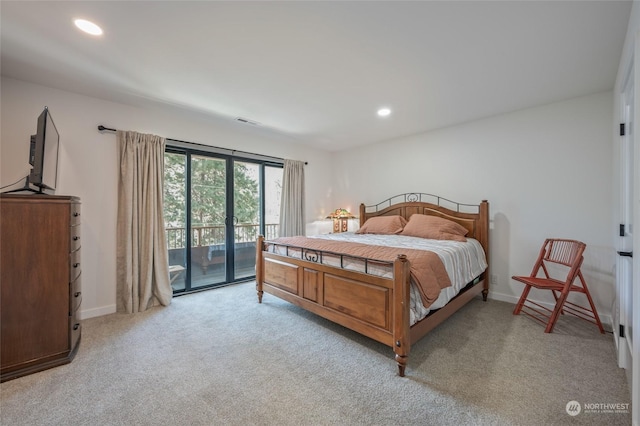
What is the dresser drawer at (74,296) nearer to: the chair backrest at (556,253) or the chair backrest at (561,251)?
the chair backrest at (556,253)

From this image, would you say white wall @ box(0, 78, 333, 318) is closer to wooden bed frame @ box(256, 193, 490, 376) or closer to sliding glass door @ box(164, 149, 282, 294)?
sliding glass door @ box(164, 149, 282, 294)

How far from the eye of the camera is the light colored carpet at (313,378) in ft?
5.09

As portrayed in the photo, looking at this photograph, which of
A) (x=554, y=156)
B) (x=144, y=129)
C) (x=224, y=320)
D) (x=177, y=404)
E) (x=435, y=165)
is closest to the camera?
(x=177, y=404)

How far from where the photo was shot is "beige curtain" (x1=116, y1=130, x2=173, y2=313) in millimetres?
3109

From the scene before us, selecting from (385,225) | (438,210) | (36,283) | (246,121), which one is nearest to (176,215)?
(246,121)

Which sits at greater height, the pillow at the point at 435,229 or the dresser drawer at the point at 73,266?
the pillow at the point at 435,229

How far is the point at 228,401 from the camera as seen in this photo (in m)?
1.67

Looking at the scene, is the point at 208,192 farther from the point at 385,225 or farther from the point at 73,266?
the point at 385,225

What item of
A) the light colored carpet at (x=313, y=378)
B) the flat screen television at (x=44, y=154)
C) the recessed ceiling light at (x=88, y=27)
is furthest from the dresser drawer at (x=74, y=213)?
the recessed ceiling light at (x=88, y=27)

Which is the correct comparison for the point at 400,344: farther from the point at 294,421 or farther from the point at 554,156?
the point at 554,156

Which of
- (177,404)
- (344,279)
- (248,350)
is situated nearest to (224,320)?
(248,350)

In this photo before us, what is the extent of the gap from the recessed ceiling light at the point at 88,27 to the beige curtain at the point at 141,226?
4.72ft

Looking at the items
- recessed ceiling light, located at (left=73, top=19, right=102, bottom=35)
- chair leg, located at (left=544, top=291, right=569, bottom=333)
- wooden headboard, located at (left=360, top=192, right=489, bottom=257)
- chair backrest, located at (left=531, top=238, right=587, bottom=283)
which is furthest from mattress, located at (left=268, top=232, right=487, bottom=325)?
recessed ceiling light, located at (left=73, top=19, right=102, bottom=35)

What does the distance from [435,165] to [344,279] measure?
2.78 m
